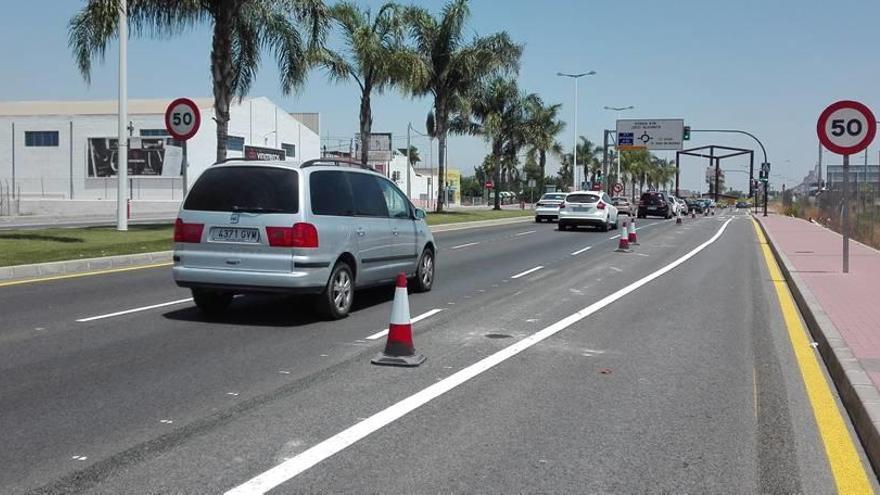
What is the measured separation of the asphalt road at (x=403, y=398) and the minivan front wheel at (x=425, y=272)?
33.5 inches

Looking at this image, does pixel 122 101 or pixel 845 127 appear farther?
pixel 122 101

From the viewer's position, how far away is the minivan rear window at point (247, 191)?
9531 mm

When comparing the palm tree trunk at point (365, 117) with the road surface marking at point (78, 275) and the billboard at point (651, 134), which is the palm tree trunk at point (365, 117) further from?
the billboard at point (651, 134)

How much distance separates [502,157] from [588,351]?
175ft

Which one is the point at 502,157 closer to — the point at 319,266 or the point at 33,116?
the point at 33,116

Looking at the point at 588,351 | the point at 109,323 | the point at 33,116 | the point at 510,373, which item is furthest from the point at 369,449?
the point at 33,116

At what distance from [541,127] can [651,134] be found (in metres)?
15.9

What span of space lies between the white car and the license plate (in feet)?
81.0

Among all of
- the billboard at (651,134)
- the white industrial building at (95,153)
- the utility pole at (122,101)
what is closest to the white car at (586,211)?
the utility pole at (122,101)

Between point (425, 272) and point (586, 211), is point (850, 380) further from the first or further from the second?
point (586, 211)

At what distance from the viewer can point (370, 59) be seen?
114 feet

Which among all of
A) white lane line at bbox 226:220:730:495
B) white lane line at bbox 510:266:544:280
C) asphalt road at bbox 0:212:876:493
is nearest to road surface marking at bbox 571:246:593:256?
white lane line at bbox 510:266:544:280

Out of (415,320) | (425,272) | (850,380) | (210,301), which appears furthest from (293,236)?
(850,380)

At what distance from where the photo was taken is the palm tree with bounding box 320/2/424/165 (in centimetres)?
3472
